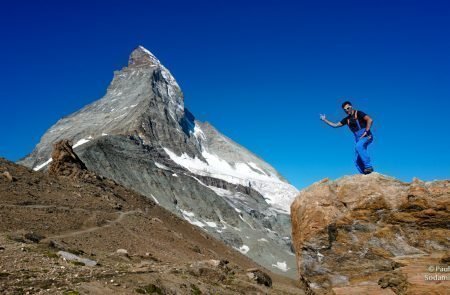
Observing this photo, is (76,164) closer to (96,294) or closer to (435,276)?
(96,294)

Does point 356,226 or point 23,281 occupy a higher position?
point 356,226

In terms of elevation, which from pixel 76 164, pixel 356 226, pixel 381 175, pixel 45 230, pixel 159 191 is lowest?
pixel 356 226

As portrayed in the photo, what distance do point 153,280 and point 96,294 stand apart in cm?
495

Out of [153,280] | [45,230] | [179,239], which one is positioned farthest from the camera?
[179,239]

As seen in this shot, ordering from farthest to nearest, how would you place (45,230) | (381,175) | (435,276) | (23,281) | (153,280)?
(45,230), (153,280), (23,281), (381,175), (435,276)

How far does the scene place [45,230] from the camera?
42.1 m

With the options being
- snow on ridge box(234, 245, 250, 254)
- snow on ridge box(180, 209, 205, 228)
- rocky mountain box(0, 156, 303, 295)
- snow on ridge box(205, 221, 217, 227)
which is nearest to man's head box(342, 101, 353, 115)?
rocky mountain box(0, 156, 303, 295)

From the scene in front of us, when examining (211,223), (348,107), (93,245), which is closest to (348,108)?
(348,107)

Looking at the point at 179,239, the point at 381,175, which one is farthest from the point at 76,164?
the point at 381,175

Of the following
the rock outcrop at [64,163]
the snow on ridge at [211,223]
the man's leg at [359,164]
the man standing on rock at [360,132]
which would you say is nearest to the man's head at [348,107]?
the man standing on rock at [360,132]

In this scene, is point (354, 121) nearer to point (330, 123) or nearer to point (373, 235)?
point (330, 123)

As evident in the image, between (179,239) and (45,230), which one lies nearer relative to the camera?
(45,230)

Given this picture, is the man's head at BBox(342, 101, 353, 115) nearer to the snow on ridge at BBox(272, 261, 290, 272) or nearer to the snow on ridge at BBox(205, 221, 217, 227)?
the snow on ridge at BBox(272, 261, 290, 272)

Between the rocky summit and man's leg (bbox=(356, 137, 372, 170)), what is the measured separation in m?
0.88
